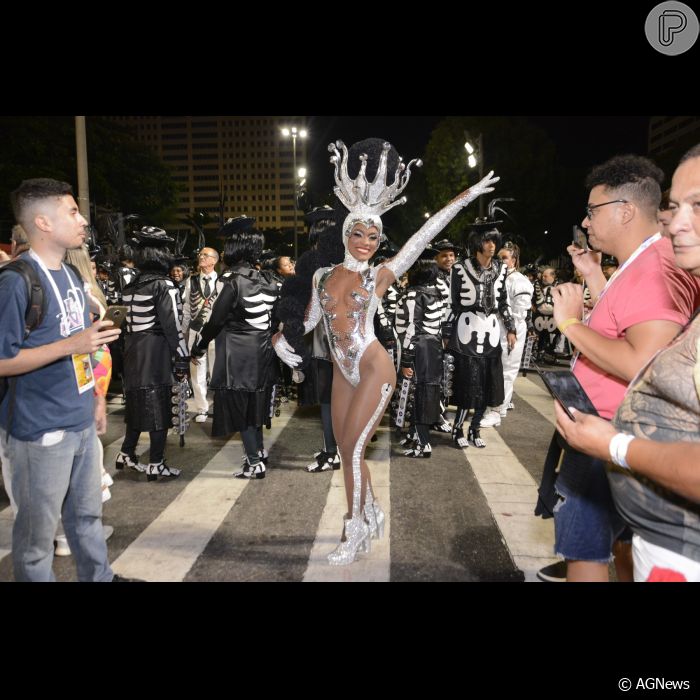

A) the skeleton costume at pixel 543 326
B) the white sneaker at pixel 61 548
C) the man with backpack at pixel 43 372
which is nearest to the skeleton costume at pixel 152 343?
the white sneaker at pixel 61 548

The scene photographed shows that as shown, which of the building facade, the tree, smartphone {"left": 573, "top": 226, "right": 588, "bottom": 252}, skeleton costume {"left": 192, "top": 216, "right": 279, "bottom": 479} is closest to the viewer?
smartphone {"left": 573, "top": 226, "right": 588, "bottom": 252}

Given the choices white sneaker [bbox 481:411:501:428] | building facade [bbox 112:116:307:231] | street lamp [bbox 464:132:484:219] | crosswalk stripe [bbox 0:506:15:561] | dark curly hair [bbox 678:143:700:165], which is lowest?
white sneaker [bbox 481:411:501:428]

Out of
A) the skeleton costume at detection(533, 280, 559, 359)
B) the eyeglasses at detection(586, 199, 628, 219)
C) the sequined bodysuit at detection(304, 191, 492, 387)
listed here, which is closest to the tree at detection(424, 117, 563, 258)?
the skeleton costume at detection(533, 280, 559, 359)

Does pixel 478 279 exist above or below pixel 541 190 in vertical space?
below

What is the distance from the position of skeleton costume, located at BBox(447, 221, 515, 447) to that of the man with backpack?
4555 millimetres

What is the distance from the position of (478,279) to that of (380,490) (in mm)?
2852

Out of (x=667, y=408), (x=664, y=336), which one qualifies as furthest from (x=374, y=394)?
(x=667, y=408)

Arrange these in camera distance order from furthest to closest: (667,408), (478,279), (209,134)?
(209,134)
(478,279)
(667,408)

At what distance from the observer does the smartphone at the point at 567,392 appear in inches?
79.8

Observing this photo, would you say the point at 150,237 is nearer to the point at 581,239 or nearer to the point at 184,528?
the point at 184,528

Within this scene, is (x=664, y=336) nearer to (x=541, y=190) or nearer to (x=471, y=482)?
(x=471, y=482)

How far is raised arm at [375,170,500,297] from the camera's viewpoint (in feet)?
11.4

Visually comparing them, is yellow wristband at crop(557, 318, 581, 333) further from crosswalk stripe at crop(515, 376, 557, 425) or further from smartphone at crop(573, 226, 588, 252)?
crosswalk stripe at crop(515, 376, 557, 425)

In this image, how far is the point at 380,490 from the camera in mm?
5059
